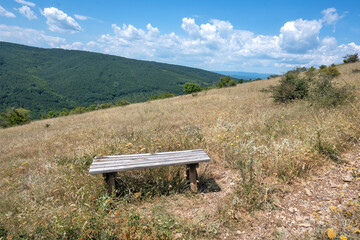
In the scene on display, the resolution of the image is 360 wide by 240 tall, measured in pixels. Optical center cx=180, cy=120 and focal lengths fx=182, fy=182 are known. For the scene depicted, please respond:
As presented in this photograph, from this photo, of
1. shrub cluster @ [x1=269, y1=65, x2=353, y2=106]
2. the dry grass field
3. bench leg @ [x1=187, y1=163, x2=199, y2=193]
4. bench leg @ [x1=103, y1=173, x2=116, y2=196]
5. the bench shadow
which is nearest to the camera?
the dry grass field

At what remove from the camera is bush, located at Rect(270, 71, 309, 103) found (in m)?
8.01

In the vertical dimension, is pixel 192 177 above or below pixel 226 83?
below

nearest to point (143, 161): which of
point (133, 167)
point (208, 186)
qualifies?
point (133, 167)

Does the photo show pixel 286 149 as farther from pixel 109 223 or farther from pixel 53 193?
pixel 53 193

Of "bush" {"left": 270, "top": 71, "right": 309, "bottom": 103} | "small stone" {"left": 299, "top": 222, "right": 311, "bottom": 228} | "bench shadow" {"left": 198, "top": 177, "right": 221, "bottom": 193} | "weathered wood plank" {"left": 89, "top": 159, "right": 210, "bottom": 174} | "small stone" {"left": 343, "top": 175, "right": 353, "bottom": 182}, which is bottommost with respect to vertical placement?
"bench shadow" {"left": 198, "top": 177, "right": 221, "bottom": 193}

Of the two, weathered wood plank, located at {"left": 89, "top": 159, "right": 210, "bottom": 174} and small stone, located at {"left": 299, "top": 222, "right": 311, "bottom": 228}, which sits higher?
weathered wood plank, located at {"left": 89, "top": 159, "right": 210, "bottom": 174}

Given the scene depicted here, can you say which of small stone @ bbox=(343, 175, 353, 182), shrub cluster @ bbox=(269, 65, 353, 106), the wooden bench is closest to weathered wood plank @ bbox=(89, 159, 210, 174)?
the wooden bench

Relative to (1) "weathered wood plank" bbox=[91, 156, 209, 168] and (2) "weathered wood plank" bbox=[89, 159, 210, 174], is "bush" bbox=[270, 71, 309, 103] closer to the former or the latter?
(1) "weathered wood plank" bbox=[91, 156, 209, 168]

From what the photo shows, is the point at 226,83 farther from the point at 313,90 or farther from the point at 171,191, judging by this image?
the point at 171,191

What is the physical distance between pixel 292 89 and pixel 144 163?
26.2 ft

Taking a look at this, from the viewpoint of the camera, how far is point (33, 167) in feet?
14.5

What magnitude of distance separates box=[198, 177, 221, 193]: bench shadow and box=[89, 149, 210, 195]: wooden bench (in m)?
0.23

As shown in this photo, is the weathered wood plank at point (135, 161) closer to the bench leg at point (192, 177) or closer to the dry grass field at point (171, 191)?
the bench leg at point (192, 177)

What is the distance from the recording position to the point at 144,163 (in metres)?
2.84
